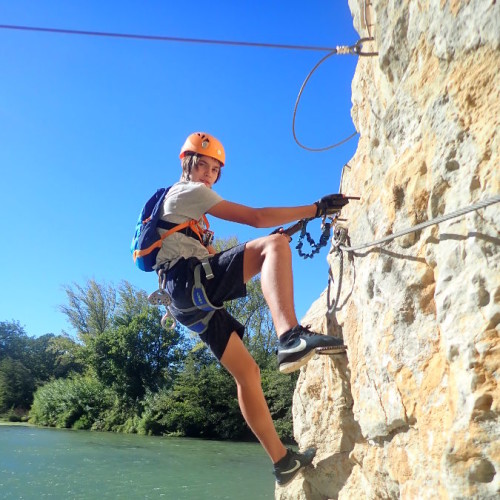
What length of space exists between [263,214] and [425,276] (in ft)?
3.13

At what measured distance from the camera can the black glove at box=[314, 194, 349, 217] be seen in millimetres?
2312

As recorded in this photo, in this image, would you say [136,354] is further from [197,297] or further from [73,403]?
[197,297]

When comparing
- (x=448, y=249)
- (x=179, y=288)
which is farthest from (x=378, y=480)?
(x=179, y=288)

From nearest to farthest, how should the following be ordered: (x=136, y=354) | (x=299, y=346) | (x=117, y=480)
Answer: (x=299, y=346) < (x=117, y=480) < (x=136, y=354)

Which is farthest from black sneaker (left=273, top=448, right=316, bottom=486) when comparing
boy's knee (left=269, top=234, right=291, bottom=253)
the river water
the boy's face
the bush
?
the bush

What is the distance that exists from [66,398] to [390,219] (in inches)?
1092

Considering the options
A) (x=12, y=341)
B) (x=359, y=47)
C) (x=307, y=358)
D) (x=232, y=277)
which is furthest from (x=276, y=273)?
(x=12, y=341)

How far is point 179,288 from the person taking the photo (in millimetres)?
2553

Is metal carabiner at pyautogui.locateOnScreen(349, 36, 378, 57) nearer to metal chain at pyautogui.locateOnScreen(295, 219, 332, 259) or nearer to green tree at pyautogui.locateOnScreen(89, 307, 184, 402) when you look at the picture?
metal chain at pyautogui.locateOnScreen(295, 219, 332, 259)

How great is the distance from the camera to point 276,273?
2260 millimetres

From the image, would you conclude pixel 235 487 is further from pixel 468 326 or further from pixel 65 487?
pixel 468 326

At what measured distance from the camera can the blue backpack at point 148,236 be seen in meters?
2.61

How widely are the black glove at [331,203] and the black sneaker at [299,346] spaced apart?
57 centimetres

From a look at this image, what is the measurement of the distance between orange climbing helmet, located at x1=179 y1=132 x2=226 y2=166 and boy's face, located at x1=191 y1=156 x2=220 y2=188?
3 centimetres
